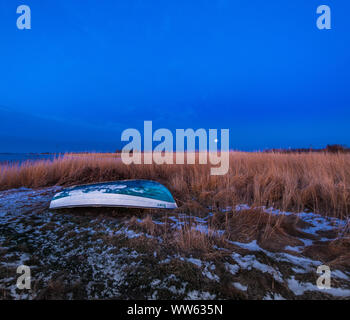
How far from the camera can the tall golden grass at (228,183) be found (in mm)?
2794

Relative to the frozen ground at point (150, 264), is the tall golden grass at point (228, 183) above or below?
above

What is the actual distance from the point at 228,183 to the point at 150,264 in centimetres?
254

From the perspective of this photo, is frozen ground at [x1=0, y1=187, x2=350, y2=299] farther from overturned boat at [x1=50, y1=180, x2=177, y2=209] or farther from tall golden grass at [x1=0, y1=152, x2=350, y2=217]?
tall golden grass at [x1=0, y1=152, x2=350, y2=217]

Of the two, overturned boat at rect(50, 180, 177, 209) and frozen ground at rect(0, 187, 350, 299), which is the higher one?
overturned boat at rect(50, 180, 177, 209)

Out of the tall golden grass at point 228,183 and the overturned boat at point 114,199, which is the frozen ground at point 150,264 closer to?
the overturned boat at point 114,199

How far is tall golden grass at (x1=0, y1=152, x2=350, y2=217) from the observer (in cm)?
279

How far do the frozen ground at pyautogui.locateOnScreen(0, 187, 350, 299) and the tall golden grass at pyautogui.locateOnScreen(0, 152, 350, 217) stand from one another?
59 cm

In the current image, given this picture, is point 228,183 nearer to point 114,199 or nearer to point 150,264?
point 114,199

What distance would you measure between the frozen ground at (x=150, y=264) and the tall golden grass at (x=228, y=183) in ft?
1.93

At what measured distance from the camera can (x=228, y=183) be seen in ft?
11.6

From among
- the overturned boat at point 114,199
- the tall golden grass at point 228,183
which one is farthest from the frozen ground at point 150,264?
the tall golden grass at point 228,183

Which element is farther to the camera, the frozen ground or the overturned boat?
the overturned boat

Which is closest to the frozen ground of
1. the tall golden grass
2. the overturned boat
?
the overturned boat
